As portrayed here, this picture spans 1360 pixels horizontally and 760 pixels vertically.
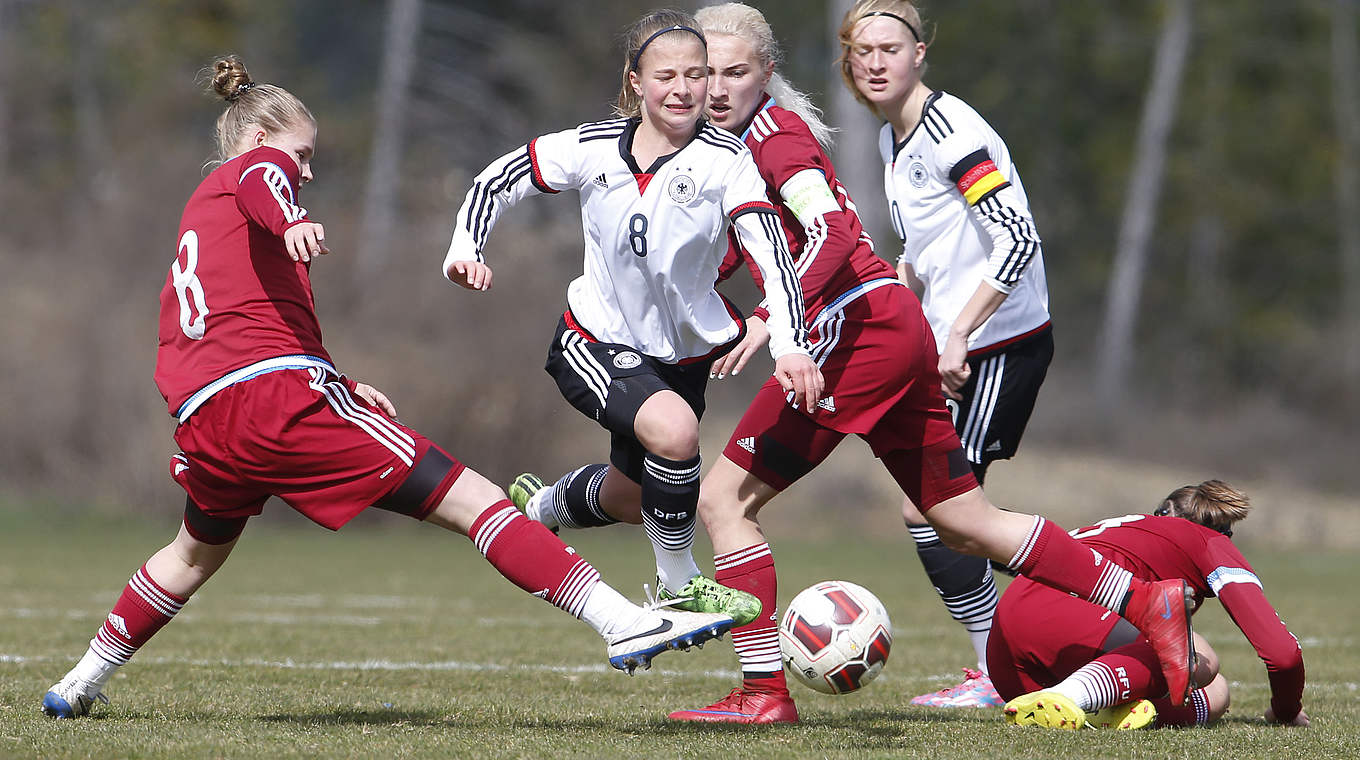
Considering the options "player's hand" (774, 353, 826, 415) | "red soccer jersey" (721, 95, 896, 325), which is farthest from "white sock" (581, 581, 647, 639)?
"red soccer jersey" (721, 95, 896, 325)

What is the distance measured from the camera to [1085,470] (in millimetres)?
22062

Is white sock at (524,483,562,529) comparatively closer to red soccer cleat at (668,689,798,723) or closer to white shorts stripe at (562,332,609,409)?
white shorts stripe at (562,332,609,409)

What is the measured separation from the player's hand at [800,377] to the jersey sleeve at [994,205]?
1094 millimetres

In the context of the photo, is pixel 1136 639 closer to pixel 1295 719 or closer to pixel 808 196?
pixel 1295 719

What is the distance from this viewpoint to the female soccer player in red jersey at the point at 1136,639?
4254 mm

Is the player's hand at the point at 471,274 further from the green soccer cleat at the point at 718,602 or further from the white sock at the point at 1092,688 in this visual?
the white sock at the point at 1092,688

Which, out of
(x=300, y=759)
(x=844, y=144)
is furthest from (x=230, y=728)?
(x=844, y=144)

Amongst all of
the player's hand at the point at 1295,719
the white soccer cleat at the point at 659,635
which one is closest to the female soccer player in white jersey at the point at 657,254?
the white soccer cleat at the point at 659,635

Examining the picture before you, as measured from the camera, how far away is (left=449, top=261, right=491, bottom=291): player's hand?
→ 12.7ft

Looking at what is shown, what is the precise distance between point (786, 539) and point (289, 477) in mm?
14016

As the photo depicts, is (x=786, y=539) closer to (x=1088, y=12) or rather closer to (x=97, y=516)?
(x=97, y=516)

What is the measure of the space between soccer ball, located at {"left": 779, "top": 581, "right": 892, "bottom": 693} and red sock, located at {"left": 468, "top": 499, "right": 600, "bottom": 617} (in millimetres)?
985

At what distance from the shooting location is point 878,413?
14.1 ft

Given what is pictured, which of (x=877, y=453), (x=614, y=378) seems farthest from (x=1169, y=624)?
(x=614, y=378)
